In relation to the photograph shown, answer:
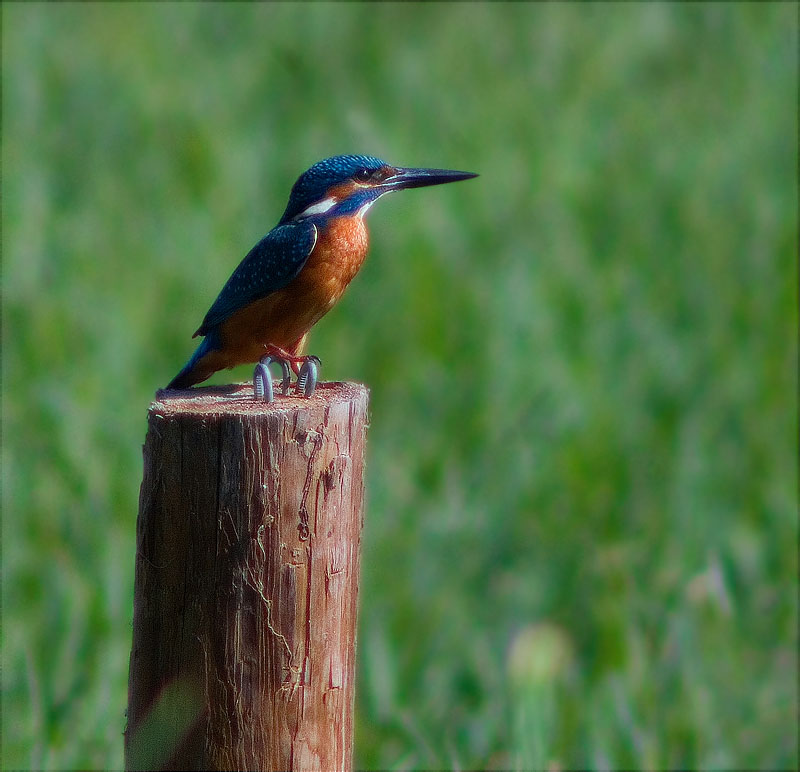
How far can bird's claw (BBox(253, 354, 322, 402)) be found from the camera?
2352 mm

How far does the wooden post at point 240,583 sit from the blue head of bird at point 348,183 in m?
0.74

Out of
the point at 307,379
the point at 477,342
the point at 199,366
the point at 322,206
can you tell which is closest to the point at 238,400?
the point at 307,379

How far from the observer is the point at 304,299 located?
2746 millimetres

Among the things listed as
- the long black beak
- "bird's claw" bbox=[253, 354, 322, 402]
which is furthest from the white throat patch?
"bird's claw" bbox=[253, 354, 322, 402]

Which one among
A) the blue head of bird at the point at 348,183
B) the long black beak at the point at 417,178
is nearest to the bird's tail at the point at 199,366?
the blue head of bird at the point at 348,183

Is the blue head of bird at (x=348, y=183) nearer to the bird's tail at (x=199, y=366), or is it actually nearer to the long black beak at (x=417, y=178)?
the long black beak at (x=417, y=178)

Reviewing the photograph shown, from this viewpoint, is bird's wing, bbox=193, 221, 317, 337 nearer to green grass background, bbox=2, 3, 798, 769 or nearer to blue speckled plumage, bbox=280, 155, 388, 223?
blue speckled plumage, bbox=280, 155, 388, 223

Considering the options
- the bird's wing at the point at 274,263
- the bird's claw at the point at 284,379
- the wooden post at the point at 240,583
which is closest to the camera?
the wooden post at the point at 240,583

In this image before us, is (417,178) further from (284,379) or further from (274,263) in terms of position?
(284,379)

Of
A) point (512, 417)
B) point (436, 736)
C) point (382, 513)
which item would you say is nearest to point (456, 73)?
point (512, 417)

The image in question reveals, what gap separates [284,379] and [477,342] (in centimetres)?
323

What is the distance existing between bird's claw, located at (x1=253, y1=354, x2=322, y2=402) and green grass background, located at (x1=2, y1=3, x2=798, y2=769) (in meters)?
0.95

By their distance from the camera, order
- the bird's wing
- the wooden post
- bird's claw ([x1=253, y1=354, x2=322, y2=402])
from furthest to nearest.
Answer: the bird's wing < bird's claw ([x1=253, y1=354, x2=322, y2=402]) < the wooden post

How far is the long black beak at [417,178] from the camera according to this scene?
109 inches
